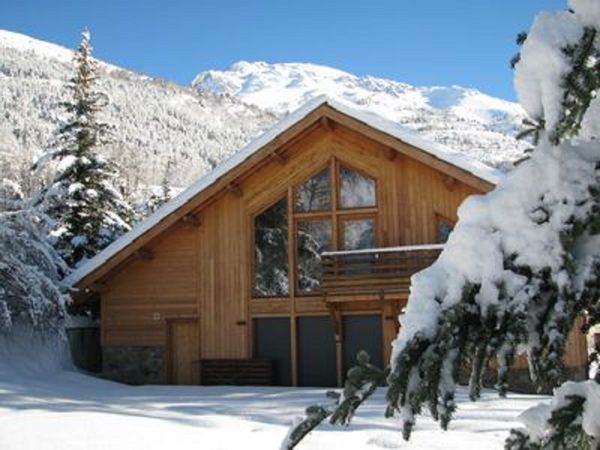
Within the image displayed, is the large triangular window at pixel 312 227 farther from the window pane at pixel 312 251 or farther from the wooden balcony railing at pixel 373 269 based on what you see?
the wooden balcony railing at pixel 373 269

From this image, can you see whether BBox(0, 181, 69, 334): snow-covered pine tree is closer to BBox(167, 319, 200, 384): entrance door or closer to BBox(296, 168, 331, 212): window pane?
BBox(167, 319, 200, 384): entrance door

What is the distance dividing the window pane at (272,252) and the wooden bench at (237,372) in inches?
65.4

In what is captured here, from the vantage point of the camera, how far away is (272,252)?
1822 cm

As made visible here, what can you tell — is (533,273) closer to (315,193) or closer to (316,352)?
(316,352)

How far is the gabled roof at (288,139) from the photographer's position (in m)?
16.1

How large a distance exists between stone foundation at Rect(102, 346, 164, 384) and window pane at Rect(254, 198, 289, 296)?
3159 millimetres

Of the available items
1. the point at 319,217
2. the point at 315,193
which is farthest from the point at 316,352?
the point at 315,193

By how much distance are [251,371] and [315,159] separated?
5.23 metres

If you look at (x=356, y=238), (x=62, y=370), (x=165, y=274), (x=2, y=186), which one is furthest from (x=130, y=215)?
(x=356, y=238)

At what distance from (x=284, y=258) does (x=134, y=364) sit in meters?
4.75

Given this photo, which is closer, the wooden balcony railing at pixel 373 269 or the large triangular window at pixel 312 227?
the wooden balcony railing at pixel 373 269

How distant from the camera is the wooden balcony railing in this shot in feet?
53.6

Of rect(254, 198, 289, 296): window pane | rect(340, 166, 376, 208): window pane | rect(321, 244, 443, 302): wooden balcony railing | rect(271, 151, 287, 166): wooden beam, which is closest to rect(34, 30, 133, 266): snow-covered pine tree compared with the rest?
rect(254, 198, 289, 296): window pane

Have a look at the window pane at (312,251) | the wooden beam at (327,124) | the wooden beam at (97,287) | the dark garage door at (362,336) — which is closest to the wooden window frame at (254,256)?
the window pane at (312,251)
